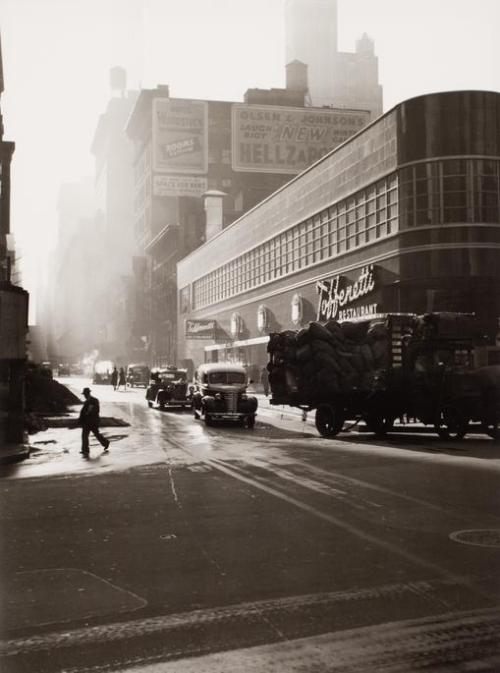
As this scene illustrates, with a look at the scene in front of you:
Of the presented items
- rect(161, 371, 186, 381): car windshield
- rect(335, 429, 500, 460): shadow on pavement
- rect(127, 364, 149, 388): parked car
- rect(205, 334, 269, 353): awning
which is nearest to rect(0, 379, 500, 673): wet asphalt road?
rect(335, 429, 500, 460): shadow on pavement

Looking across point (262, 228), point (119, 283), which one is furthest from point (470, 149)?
point (119, 283)

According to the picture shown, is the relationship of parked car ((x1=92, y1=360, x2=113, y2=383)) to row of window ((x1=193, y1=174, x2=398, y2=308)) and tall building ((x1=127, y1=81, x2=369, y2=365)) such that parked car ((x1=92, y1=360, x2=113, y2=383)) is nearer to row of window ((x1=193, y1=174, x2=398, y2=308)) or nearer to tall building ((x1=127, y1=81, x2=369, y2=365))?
tall building ((x1=127, y1=81, x2=369, y2=365))

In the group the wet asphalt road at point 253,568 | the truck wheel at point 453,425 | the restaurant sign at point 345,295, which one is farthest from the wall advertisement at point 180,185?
the wet asphalt road at point 253,568

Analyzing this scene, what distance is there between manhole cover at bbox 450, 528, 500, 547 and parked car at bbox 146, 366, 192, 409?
26.3 m

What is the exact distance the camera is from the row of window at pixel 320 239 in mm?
38438

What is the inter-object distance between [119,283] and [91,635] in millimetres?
157155

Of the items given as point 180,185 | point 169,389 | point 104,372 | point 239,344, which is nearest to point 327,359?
point 169,389

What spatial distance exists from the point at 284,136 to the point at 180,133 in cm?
1410

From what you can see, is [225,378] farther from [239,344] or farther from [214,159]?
[214,159]

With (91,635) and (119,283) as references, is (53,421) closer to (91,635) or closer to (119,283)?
(91,635)

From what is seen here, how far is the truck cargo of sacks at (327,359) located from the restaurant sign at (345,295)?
15.2m

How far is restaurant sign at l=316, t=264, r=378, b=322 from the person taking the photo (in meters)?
38.5

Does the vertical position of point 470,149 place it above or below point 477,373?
above

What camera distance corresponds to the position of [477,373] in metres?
19.9
